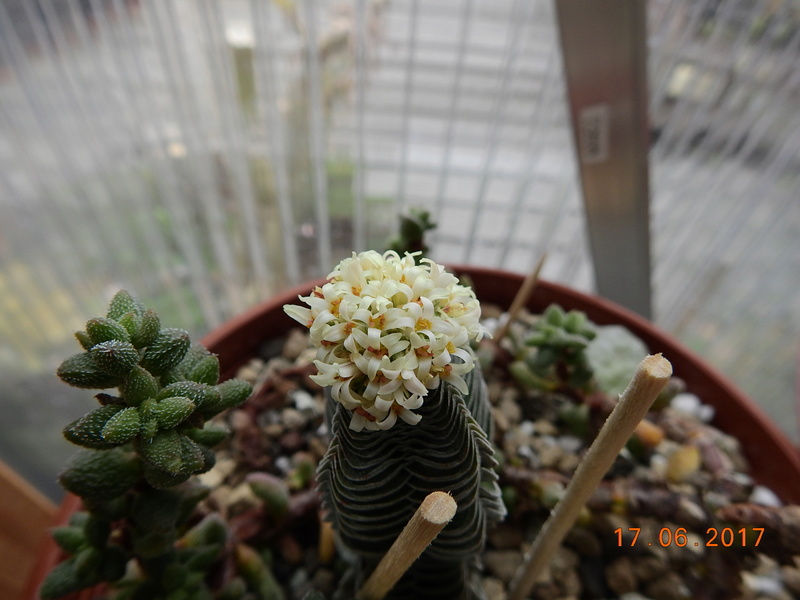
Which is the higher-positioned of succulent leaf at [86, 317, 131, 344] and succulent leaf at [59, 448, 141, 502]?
succulent leaf at [86, 317, 131, 344]

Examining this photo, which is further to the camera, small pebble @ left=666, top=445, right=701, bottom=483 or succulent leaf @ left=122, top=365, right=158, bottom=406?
small pebble @ left=666, top=445, right=701, bottom=483

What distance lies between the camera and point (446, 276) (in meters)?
0.42

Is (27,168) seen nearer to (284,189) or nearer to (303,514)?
(284,189)

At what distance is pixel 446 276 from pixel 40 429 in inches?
47.1

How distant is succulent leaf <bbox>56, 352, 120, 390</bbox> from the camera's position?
0.43m

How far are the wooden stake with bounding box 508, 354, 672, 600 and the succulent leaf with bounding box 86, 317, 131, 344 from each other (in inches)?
15.0

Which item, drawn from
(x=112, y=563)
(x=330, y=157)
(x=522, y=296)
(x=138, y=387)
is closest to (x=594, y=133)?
(x=522, y=296)

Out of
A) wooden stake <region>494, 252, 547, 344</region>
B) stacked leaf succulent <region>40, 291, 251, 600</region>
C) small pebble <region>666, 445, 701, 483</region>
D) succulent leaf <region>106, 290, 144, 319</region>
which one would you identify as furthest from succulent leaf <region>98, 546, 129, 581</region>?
small pebble <region>666, 445, 701, 483</region>

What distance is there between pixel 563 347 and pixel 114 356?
20.5 inches

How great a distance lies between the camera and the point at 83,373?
434mm

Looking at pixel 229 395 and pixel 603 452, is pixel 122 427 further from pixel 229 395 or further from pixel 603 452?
pixel 603 452

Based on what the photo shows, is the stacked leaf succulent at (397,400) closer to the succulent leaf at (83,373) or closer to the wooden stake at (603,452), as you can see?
the wooden stake at (603,452)

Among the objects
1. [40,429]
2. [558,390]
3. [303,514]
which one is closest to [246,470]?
[303,514]

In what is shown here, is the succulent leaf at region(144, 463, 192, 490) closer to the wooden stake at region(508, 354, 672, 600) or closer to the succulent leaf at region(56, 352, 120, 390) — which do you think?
the succulent leaf at region(56, 352, 120, 390)
